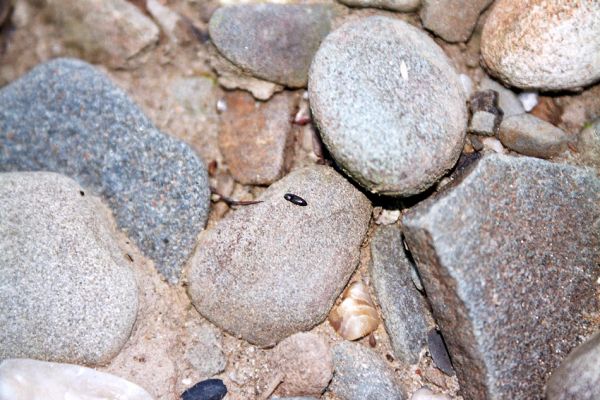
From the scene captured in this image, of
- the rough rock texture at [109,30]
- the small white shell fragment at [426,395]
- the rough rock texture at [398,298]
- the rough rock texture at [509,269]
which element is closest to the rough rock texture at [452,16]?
the rough rock texture at [509,269]

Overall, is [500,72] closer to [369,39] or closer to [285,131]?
[369,39]

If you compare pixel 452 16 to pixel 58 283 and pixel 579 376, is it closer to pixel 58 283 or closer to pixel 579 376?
pixel 579 376

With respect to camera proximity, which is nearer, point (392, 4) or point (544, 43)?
point (544, 43)

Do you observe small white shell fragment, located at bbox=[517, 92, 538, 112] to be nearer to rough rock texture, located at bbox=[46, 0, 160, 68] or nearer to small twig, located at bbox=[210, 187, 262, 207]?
small twig, located at bbox=[210, 187, 262, 207]

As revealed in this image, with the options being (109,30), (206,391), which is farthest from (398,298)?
(109,30)

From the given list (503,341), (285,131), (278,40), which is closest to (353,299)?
(503,341)
